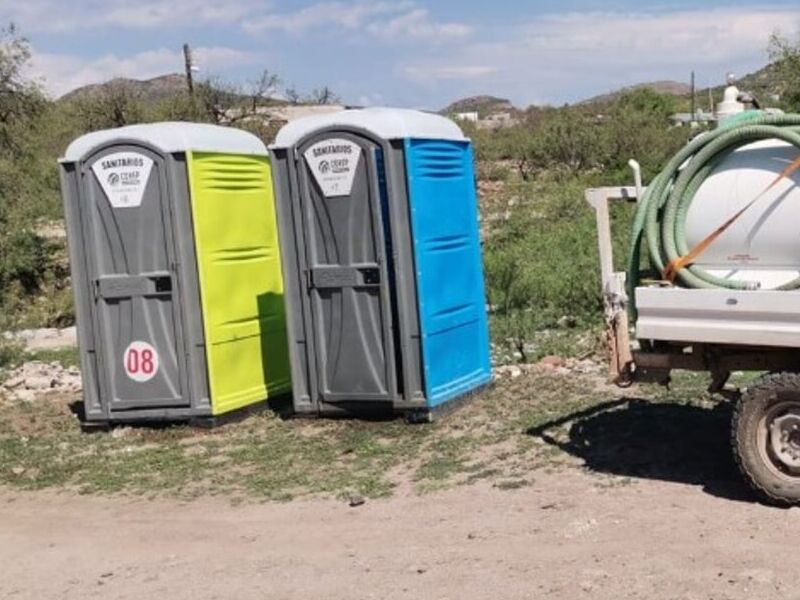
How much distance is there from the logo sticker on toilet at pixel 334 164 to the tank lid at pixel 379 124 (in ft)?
0.43

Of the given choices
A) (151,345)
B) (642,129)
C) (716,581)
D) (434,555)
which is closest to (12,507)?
(151,345)

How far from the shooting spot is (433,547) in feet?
19.0


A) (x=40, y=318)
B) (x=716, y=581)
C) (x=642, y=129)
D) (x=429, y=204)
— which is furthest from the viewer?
(x=642, y=129)

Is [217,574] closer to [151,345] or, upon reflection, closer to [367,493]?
[367,493]

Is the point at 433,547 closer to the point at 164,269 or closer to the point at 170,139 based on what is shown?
the point at 164,269

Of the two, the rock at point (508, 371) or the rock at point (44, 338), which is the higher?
the rock at point (508, 371)

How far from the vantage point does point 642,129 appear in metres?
34.0

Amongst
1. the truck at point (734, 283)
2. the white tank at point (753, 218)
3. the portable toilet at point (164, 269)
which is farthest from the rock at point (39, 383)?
the white tank at point (753, 218)

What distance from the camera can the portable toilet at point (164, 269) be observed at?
8945 mm

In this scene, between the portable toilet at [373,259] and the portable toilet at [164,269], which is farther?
the portable toilet at [164,269]

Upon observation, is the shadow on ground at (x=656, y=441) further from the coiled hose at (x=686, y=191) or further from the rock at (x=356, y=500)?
the rock at (x=356, y=500)

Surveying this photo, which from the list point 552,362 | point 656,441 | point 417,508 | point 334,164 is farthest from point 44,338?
point 656,441

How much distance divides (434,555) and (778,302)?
209 centimetres

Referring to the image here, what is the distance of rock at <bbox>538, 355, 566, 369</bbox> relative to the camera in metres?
10.0
